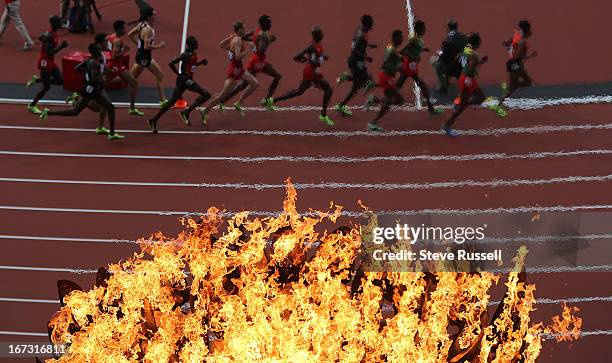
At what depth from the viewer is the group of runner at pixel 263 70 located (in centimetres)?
1758

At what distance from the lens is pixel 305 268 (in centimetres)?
1123

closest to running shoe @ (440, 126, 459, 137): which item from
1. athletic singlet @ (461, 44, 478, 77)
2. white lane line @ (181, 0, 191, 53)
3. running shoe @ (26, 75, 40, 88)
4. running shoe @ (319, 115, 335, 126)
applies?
athletic singlet @ (461, 44, 478, 77)

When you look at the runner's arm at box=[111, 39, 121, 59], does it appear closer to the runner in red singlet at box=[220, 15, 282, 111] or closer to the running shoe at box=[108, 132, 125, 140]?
the running shoe at box=[108, 132, 125, 140]

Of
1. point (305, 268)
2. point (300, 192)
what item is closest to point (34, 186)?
point (300, 192)

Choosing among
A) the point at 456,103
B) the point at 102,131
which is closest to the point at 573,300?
the point at 456,103

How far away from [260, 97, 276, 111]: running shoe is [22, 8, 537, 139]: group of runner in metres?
0.03

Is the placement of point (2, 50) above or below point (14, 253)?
above

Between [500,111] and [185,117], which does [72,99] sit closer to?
[185,117]

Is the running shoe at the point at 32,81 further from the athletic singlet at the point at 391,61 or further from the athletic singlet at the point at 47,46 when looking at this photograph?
the athletic singlet at the point at 391,61

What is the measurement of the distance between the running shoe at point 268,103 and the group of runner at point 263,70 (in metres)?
0.03

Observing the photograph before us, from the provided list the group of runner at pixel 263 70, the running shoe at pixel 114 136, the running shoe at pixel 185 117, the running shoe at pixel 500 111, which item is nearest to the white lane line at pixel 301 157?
the running shoe at pixel 114 136

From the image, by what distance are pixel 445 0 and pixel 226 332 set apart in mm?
14016

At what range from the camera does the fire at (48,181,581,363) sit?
997 cm

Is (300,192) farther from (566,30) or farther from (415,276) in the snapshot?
(566,30)
